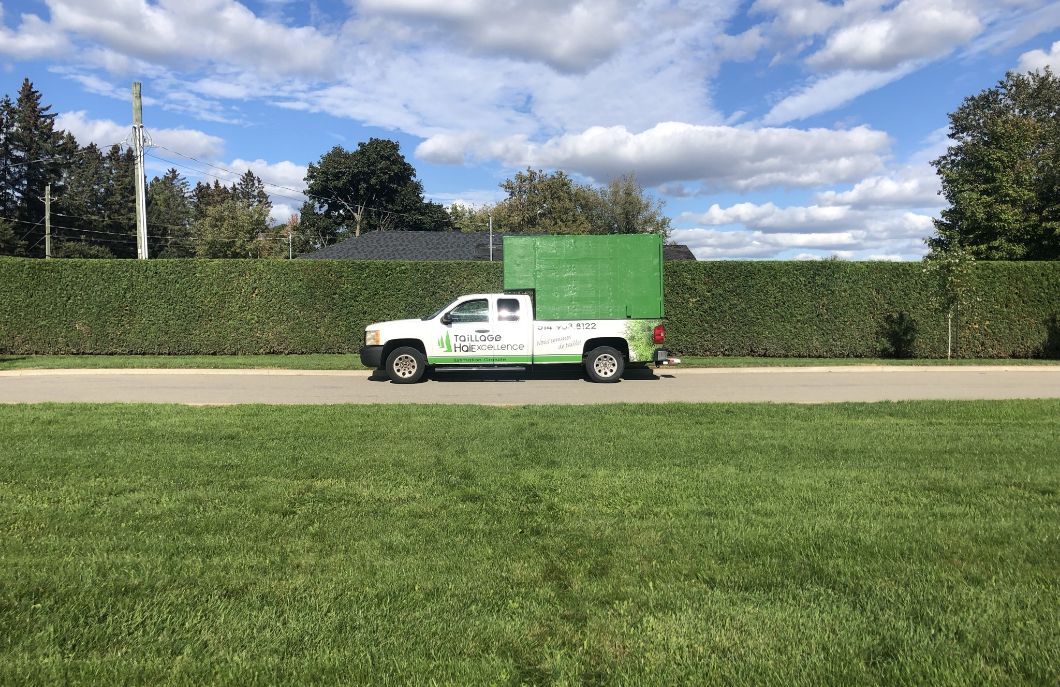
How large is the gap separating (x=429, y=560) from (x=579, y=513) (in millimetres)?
1322

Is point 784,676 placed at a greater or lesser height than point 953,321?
lesser

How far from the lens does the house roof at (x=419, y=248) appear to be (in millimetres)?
32188

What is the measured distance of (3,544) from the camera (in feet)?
13.4

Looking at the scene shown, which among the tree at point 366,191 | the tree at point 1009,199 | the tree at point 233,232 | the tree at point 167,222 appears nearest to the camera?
the tree at point 1009,199

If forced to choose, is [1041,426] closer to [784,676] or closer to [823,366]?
[784,676]

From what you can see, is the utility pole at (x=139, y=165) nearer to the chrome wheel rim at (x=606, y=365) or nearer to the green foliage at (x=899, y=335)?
the chrome wheel rim at (x=606, y=365)

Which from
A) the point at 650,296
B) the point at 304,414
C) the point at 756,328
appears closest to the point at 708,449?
the point at 304,414

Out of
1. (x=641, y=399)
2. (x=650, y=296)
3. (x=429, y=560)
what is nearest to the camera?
(x=429, y=560)

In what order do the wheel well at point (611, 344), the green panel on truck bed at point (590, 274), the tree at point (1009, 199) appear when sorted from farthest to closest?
the tree at point (1009, 199), the green panel on truck bed at point (590, 274), the wheel well at point (611, 344)

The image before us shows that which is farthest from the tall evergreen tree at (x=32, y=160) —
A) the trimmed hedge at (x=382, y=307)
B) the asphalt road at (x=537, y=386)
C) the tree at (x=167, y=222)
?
the asphalt road at (x=537, y=386)

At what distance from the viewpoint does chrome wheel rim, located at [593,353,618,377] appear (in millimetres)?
14242

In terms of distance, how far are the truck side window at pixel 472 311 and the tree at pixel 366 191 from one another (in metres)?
55.2

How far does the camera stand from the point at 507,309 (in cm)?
1420

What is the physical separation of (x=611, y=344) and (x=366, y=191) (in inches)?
2298
